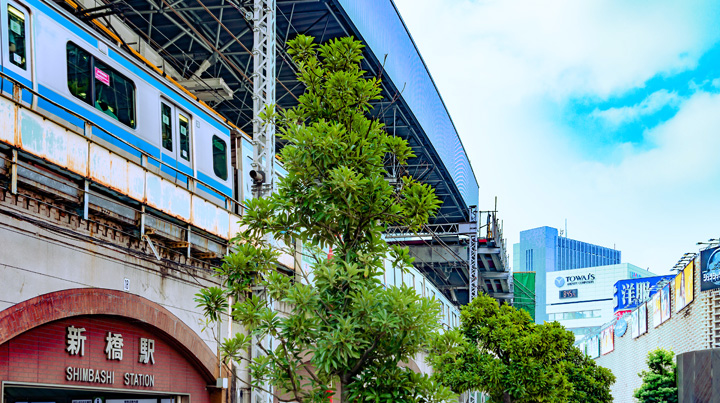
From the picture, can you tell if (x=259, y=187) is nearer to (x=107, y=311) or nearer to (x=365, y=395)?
(x=107, y=311)

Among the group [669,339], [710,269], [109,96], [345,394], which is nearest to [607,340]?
[669,339]

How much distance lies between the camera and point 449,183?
3934 centimetres

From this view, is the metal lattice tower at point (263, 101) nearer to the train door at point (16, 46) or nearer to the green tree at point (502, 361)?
the train door at point (16, 46)

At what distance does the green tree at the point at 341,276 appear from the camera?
316 inches

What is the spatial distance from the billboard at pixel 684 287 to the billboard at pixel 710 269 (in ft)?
4.15

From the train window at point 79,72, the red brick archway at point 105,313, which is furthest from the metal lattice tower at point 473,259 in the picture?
the train window at point 79,72

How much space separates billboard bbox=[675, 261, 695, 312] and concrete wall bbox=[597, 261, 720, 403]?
26 centimetres

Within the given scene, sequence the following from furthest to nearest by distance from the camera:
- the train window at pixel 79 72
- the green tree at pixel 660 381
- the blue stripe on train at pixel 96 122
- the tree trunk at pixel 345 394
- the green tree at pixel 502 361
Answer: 1. the green tree at pixel 660 381
2. the green tree at pixel 502 361
3. the train window at pixel 79 72
4. the blue stripe on train at pixel 96 122
5. the tree trunk at pixel 345 394

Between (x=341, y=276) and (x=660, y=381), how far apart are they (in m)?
25.5

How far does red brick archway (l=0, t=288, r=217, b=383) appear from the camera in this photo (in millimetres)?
9609

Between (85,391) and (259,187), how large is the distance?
436 centimetres

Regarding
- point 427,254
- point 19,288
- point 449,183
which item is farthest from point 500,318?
point 427,254

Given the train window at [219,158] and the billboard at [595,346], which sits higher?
the train window at [219,158]

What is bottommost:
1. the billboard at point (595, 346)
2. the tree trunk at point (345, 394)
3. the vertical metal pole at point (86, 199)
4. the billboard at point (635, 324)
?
the billboard at point (595, 346)
